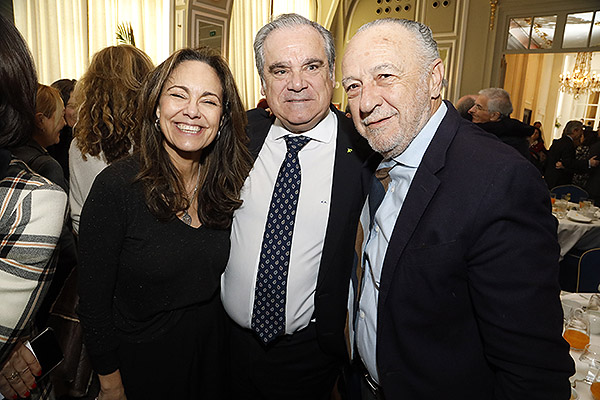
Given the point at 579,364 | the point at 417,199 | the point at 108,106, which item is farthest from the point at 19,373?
the point at 579,364

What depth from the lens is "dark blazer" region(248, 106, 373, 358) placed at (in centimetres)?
161

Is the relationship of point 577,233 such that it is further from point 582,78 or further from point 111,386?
point 582,78

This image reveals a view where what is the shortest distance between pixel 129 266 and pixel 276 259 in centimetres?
57

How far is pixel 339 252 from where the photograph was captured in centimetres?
162

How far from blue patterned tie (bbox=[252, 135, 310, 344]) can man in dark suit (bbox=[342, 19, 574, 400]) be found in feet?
1.26

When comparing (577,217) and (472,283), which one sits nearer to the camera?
(472,283)

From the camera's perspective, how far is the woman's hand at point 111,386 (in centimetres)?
151

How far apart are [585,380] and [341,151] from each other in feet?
4.35

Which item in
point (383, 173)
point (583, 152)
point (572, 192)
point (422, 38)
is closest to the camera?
point (422, 38)

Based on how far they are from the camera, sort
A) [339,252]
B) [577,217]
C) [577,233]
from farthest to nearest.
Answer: [577,217] → [577,233] → [339,252]

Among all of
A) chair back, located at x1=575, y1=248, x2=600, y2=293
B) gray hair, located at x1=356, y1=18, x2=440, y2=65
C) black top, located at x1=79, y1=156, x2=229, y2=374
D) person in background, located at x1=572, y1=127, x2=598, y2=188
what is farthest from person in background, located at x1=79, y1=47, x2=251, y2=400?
person in background, located at x1=572, y1=127, x2=598, y2=188

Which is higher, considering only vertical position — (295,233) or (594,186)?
(295,233)

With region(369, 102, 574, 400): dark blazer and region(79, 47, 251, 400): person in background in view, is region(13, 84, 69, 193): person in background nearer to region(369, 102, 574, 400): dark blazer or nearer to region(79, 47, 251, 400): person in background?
region(79, 47, 251, 400): person in background

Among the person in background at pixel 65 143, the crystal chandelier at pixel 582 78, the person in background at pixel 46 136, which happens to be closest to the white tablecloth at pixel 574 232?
the person in background at pixel 46 136
